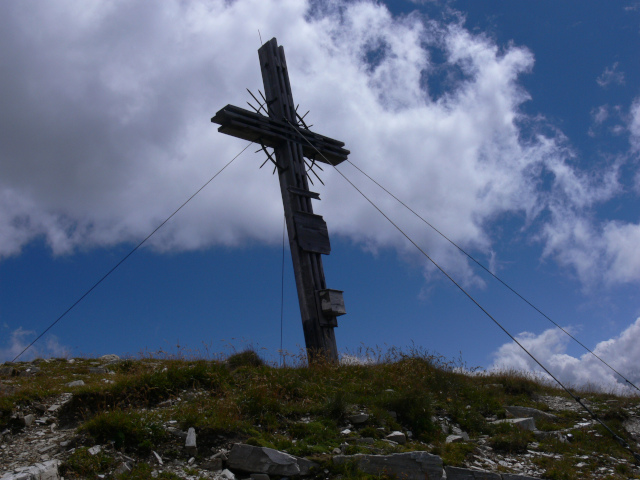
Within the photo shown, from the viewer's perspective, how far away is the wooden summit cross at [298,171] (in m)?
10.9

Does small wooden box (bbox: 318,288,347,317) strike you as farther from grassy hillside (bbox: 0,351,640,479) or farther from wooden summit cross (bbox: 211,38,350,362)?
grassy hillside (bbox: 0,351,640,479)

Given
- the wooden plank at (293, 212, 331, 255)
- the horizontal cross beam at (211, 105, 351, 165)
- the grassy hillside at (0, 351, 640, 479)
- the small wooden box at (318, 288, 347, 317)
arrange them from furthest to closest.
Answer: the horizontal cross beam at (211, 105, 351, 165) → the wooden plank at (293, 212, 331, 255) → the small wooden box at (318, 288, 347, 317) → the grassy hillside at (0, 351, 640, 479)

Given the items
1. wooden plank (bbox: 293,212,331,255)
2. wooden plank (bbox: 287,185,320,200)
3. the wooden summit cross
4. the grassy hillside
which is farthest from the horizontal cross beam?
the grassy hillside

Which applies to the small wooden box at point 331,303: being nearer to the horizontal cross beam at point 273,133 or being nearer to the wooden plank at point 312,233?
the wooden plank at point 312,233

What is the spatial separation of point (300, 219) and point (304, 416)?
484cm

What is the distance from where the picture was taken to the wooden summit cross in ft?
35.6

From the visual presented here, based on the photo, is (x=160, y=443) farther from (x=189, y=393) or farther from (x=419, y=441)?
(x=419, y=441)

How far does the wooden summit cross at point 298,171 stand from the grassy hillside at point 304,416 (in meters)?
1.34

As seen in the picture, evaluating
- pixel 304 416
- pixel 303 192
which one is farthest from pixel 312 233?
pixel 304 416

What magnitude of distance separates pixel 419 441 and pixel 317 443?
165 centimetres

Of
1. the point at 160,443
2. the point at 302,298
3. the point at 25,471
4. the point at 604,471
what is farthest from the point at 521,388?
the point at 25,471

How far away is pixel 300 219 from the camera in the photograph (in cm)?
1144

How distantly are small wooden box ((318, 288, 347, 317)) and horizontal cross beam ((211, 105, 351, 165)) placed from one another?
10.5 ft

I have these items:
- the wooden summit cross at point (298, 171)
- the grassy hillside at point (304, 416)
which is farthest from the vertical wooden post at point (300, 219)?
the grassy hillside at point (304, 416)
